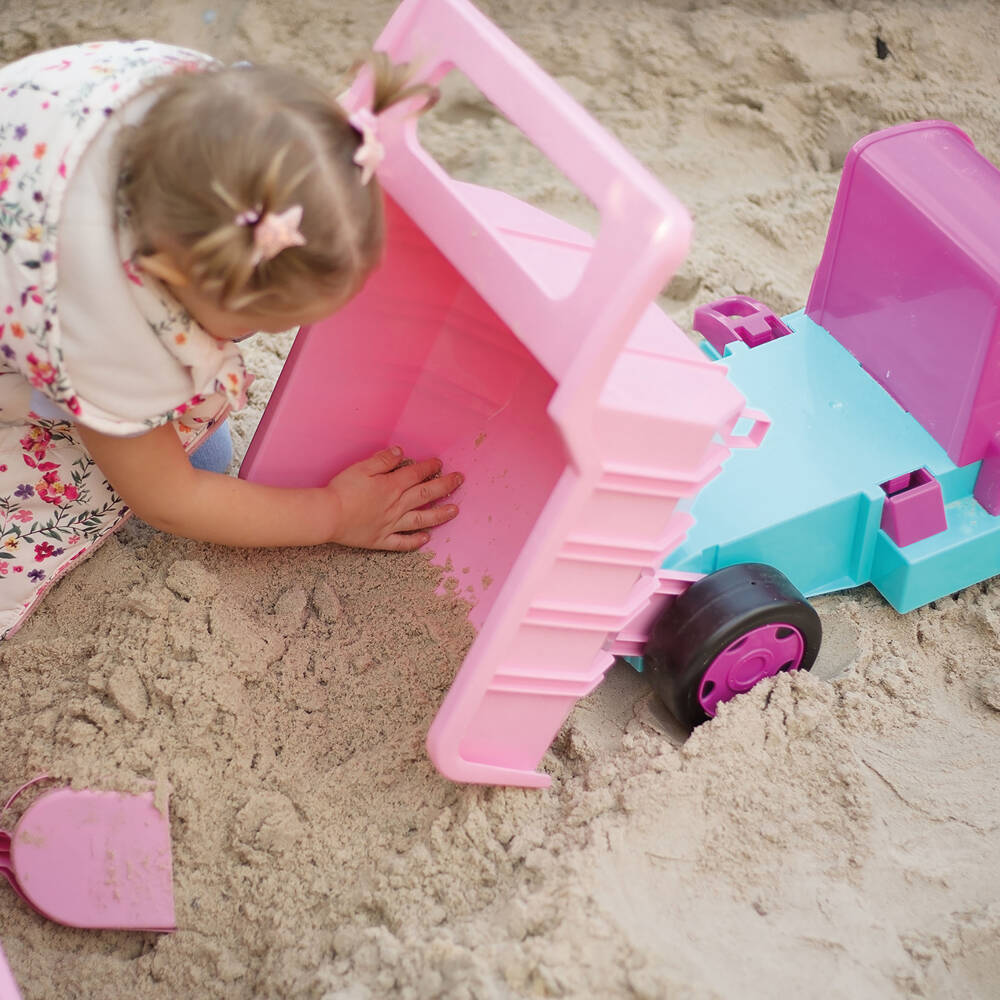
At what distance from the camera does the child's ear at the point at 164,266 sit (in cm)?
80

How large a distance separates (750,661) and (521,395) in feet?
1.18

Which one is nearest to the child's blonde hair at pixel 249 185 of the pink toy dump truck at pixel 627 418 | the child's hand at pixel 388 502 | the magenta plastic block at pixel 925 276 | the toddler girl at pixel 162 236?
the toddler girl at pixel 162 236

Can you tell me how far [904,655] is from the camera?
1157 mm

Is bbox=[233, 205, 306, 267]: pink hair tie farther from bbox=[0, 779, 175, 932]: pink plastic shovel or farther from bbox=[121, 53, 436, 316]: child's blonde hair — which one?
bbox=[0, 779, 175, 932]: pink plastic shovel

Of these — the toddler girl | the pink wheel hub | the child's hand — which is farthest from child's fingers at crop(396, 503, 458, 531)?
the pink wheel hub

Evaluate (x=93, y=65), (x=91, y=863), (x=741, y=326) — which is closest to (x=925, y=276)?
(x=741, y=326)

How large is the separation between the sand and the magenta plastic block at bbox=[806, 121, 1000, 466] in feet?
0.77

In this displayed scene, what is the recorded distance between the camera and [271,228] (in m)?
0.73

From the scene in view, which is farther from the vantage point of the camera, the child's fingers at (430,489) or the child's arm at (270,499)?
the child's fingers at (430,489)

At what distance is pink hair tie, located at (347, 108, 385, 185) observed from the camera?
0.78 meters

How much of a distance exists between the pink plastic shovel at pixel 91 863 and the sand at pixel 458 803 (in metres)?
0.02

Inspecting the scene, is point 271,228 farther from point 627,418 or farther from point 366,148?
point 627,418

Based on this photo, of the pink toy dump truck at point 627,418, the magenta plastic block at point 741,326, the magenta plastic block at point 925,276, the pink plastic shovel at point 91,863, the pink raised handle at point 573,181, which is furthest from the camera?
the magenta plastic block at point 741,326

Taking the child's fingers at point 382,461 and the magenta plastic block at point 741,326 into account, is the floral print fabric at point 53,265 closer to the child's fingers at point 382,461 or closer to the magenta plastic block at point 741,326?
the child's fingers at point 382,461
